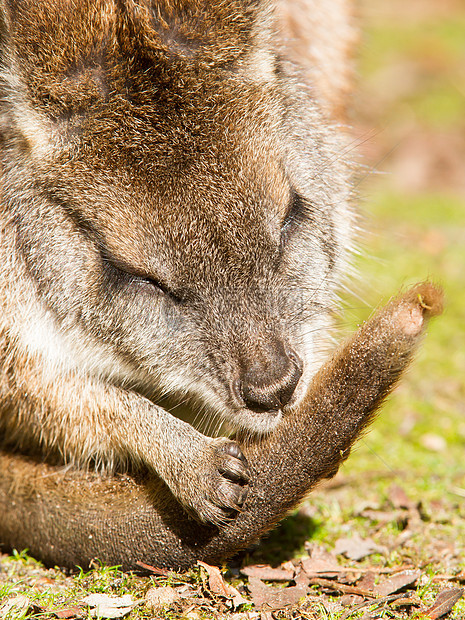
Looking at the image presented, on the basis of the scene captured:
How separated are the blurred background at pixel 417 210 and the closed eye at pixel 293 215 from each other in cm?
66

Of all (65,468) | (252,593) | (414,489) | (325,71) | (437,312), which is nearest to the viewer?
(437,312)

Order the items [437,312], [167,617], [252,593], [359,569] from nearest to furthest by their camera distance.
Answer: [437,312]
[167,617]
[252,593]
[359,569]

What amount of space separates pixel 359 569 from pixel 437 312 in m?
1.49

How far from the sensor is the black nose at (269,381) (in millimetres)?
3191

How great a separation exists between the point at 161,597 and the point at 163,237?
1.52m

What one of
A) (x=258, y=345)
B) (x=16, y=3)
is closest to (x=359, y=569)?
(x=258, y=345)

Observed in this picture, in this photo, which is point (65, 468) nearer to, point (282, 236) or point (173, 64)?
point (282, 236)

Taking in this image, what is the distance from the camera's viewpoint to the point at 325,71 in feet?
19.4

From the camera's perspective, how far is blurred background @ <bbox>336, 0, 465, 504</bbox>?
500 centimetres

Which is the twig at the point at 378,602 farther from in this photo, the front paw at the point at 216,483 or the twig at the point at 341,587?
the front paw at the point at 216,483

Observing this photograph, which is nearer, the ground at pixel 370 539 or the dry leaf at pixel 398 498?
the ground at pixel 370 539

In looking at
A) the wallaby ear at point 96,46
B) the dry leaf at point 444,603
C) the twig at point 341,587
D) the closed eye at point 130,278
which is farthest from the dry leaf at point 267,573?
the wallaby ear at point 96,46

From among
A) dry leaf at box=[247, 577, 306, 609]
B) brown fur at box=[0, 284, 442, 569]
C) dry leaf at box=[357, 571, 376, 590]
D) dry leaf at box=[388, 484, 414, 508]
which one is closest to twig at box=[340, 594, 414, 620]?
dry leaf at box=[357, 571, 376, 590]

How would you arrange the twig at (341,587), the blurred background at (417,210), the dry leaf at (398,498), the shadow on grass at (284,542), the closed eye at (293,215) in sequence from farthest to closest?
1. the blurred background at (417,210)
2. the dry leaf at (398,498)
3. the shadow on grass at (284,542)
4. the closed eye at (293,215)
5. the twig at (341,587)
